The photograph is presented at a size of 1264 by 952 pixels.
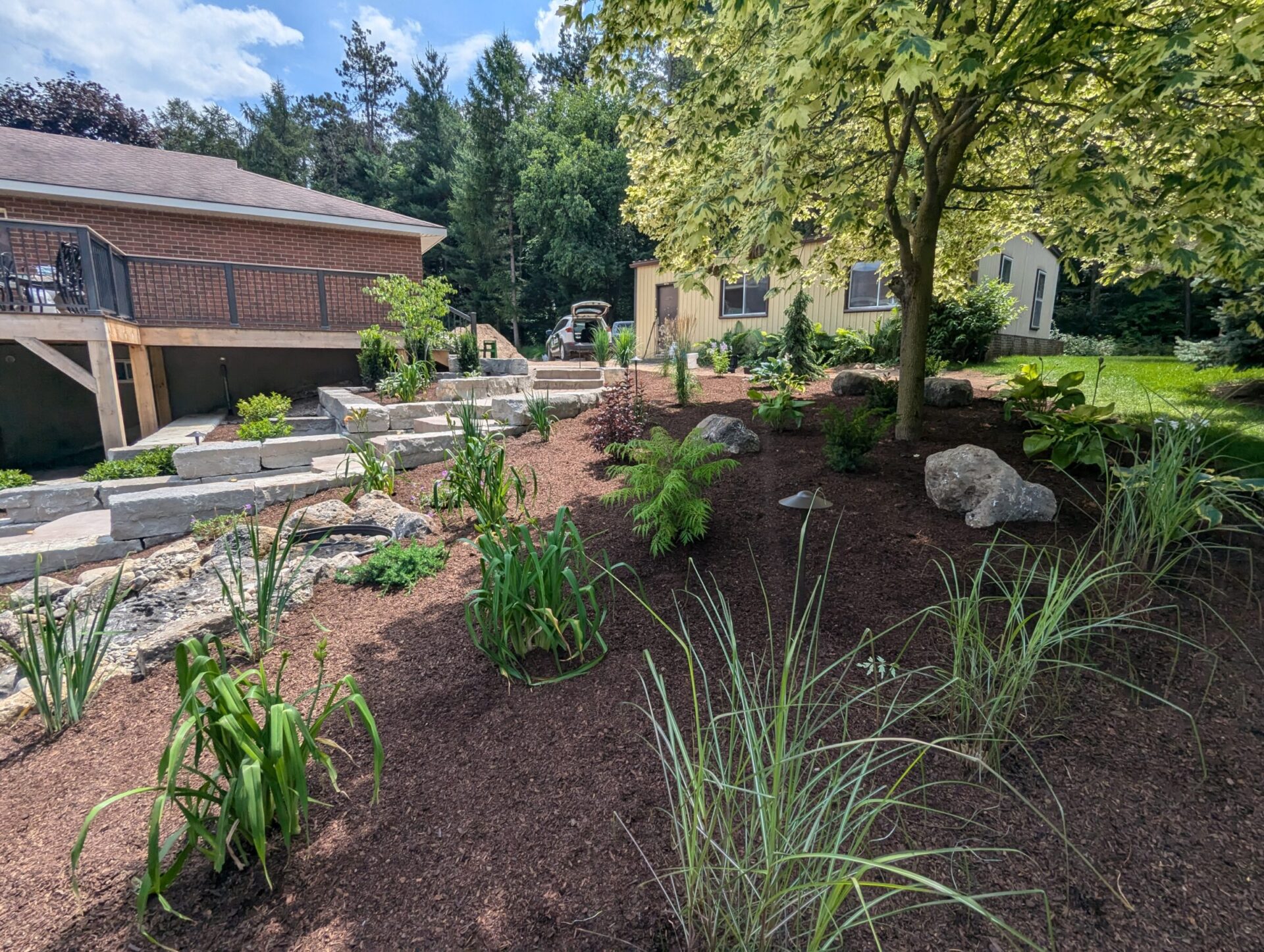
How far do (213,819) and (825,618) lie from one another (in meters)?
2.03

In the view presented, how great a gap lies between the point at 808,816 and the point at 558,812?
76cm

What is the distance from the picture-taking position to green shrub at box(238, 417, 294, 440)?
6480mm

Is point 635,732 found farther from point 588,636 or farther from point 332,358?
point 332,358

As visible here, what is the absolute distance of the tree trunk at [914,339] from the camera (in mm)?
4020

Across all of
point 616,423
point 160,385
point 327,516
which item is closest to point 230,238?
point 160,385

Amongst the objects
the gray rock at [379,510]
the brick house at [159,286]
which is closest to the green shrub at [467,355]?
the brick house at [159,286]

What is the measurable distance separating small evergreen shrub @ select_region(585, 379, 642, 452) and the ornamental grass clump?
8.97ft

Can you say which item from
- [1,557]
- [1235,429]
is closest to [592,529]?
[1235,429]

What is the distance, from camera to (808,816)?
1169mm

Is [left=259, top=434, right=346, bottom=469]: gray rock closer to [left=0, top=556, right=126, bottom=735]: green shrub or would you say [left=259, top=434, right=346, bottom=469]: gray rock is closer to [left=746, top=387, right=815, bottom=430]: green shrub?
[left=0, top=556, right=126, bottom=735]: green shrub

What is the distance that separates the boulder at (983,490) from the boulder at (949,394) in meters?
2.46

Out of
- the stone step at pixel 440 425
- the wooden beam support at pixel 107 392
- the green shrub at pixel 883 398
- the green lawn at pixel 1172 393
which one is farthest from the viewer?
the wooden beam support at pixel 107 392

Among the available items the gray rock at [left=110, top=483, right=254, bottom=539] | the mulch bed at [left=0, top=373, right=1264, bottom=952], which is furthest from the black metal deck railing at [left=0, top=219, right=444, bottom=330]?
the mulch bed at [left=0, top=373, right=1264, bottom=952]

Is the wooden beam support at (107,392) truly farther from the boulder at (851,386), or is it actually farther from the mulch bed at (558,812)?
the boulder at (851,386)
